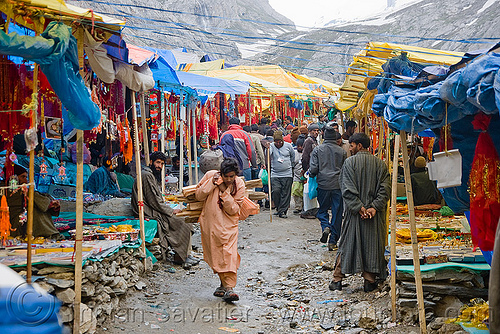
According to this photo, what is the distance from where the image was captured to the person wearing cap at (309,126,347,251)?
8.72 m

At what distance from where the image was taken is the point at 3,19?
441 cm

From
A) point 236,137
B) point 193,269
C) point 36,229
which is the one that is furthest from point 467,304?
point 236,137

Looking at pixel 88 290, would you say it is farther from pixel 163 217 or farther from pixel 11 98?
pixel 163 217

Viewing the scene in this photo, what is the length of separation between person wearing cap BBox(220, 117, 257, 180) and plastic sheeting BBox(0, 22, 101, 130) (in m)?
6.20

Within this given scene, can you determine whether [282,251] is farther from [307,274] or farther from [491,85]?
[491,85]

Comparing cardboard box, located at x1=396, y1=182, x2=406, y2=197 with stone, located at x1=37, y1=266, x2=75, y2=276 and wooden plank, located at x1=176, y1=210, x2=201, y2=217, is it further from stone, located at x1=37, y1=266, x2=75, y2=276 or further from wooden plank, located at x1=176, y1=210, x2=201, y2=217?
stone, located at x1=37, y1=266, x2=75, y2=276

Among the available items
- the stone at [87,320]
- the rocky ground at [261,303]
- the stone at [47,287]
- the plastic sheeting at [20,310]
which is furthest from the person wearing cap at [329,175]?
the plastic sheeting at [20,310]

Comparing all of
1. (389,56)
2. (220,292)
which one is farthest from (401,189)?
(220,292)

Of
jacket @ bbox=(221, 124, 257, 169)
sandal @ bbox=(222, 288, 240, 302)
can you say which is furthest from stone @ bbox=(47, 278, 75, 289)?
jacket @ bbox=(221, 124, 257, 169)

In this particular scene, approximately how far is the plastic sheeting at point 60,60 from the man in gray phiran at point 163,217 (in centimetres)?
258

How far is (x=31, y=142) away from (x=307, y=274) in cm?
474

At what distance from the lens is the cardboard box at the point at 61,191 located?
26.7 ft

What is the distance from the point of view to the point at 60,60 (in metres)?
4.30

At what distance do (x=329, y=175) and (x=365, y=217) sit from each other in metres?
2.88
